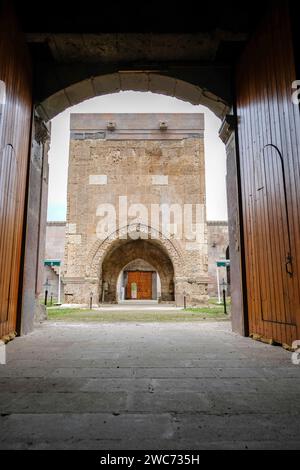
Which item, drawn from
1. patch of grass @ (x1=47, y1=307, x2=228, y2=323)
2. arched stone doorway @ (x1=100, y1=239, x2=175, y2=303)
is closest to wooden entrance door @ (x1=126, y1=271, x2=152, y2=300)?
arched stone doorway @ (x1=100, y1=239, x2=175, y2=303)

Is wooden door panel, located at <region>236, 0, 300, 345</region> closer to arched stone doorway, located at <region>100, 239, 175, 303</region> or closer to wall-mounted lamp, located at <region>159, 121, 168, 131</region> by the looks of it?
wall-mounted lamp, located at <region>159, 121, 168, 131</region>

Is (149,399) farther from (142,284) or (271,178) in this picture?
(142,284)

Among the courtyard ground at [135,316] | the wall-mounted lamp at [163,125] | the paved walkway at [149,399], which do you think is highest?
the wall-mounted lamp at [163,125]

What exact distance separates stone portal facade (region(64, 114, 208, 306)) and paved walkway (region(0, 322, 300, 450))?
12073 millimetres

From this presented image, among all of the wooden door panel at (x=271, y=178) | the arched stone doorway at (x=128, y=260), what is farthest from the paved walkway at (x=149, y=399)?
the arched stone doorway at (x=128, y=260)

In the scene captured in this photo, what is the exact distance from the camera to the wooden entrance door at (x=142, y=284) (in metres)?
29.5

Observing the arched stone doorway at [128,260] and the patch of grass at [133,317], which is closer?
the patch of grass at [133,317]

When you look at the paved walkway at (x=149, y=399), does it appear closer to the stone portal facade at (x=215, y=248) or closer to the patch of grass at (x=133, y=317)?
the patch of grass at (x=133, y=317)

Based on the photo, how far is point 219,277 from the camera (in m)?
22.2

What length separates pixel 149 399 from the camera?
1659 mm

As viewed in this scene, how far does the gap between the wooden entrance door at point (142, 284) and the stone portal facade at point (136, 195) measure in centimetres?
1421

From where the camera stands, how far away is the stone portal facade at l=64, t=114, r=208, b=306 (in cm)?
1506

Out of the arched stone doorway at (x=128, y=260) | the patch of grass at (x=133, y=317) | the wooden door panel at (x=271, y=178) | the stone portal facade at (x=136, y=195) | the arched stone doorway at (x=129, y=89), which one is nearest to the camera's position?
the wooden door panel at (x=271, y=178)

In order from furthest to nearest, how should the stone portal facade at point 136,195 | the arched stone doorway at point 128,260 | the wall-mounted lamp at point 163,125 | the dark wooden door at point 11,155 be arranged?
the arched stone doorway at point 128,260, the wall-mounted lamp at point 163,125, the stone portal facade at point 136,195, the dark wooden door at point 11,155
